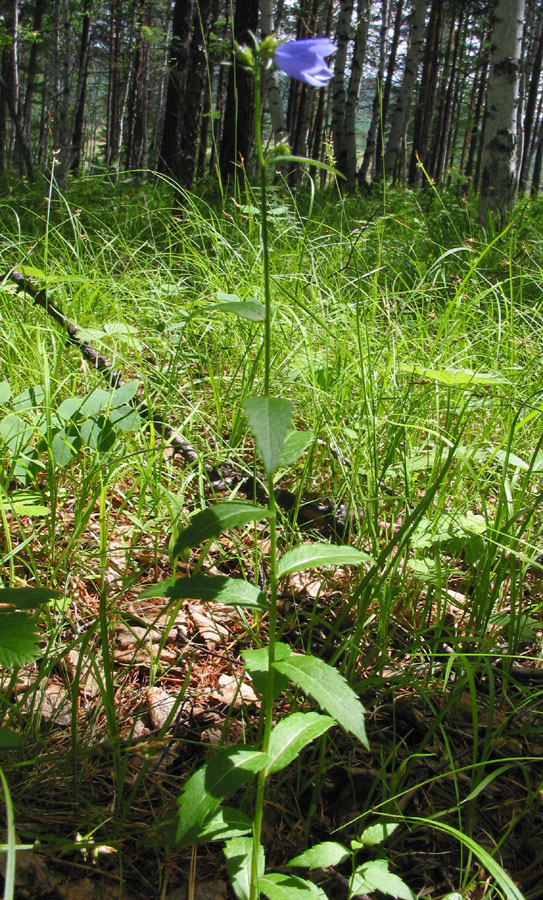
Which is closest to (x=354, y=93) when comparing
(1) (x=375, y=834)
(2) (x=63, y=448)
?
(2) (x=63, y=448)

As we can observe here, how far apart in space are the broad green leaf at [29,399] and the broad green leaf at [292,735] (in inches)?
43.3

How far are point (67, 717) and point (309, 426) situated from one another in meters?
1.04

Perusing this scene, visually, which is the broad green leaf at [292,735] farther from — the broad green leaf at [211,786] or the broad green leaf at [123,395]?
the broad green leaf at [123,395]

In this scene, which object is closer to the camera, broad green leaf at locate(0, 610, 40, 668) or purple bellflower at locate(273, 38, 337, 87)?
purple bellflower at locate(273, 38, 337, 87)

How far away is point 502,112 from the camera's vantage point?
4.43 m

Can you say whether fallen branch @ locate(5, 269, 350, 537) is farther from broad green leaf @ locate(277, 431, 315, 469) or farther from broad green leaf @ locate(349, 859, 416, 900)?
broad green leaf @ locate(349, 859, 416, 900)

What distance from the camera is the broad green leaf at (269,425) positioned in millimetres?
627

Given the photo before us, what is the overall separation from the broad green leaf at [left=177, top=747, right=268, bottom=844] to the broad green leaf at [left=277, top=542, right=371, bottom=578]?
0.23 metres

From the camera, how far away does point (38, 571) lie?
4.51 feet

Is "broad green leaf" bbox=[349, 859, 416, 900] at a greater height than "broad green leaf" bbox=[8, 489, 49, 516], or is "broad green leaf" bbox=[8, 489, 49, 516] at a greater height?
"broad green leaf" bbox=[8, 489, 49, 516]

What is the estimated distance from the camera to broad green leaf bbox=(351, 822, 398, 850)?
88 centimetres

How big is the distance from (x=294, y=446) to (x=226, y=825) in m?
0.51

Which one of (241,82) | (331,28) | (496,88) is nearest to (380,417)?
(496,88)

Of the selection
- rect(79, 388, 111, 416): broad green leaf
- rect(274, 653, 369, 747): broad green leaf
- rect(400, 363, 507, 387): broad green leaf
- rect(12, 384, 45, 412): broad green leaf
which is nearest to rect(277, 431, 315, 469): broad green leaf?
rect(274, 653, 369, 747): broad green leaf
